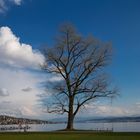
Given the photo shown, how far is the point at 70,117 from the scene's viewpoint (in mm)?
53344

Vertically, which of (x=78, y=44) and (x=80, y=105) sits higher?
(x=78, y=44)

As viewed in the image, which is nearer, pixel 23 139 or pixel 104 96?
pixel 23 139

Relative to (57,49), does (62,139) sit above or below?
below

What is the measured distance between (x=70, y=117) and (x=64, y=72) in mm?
6751

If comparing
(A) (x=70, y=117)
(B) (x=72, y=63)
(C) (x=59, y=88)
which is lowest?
(A) (x=70, y=117)

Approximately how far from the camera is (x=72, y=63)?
53188 millimetres

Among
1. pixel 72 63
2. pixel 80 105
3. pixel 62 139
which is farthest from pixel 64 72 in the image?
pixel 62 139

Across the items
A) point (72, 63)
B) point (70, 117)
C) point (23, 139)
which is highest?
point (72, 63)

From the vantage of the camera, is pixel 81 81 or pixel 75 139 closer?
pixel 75 139

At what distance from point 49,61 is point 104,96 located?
9799 mm

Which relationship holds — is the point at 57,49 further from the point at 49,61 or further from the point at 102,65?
the point at 102,65

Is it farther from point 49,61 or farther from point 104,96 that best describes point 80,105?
point 49,61

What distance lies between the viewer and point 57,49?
53531 mm

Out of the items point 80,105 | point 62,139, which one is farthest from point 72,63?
point 62,139
